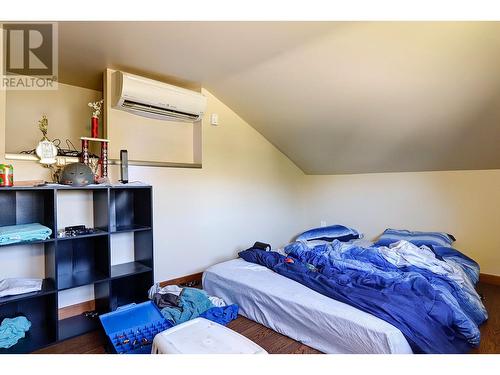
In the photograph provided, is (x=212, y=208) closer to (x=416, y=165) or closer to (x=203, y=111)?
(x=203, y=111)

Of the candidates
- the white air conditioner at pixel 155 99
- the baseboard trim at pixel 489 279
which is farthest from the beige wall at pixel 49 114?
the baseboard trim at pixel 489 279

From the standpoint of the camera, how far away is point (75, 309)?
220 cm

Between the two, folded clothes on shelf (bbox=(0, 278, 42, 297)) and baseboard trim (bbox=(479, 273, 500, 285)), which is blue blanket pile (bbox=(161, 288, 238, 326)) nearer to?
folded clothes on shelf (bbox=(0, 278, 42, 297))

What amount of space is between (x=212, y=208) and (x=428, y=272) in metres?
2.08

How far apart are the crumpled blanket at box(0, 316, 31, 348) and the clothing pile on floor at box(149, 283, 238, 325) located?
0.79 meters

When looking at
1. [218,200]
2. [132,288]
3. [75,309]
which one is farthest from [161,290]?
[218,200]

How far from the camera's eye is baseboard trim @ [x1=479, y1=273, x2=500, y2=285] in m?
2.78

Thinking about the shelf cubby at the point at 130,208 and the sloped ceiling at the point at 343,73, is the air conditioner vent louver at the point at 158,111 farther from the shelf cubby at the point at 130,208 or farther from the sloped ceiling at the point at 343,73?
the shelf cubby at the point at 130,208

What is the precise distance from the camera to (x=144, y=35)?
2008mm

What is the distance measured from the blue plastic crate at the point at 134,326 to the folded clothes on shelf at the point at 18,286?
1.50 ft

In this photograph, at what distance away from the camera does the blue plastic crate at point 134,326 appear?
5.42 feet

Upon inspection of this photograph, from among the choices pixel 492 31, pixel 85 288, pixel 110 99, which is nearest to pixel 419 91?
pixel 492 31

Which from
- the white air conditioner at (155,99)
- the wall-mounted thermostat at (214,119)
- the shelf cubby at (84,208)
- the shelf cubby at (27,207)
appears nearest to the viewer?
the shelf cubby at (27,207)

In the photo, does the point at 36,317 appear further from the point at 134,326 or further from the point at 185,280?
the point at 185,280
